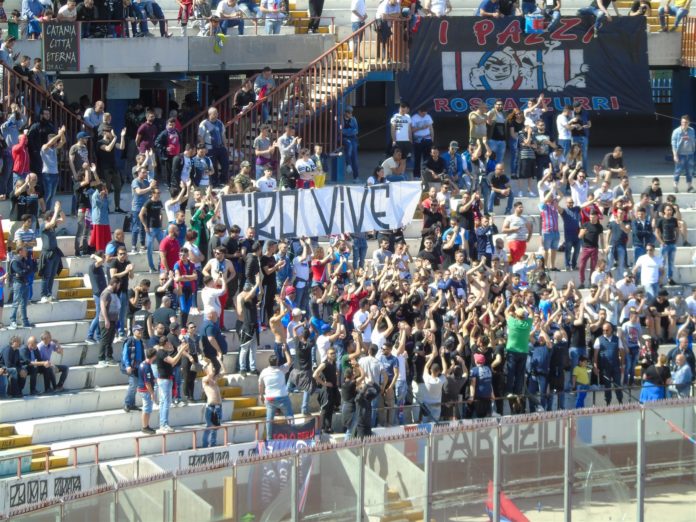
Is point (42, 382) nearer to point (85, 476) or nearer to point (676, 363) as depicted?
point (85, 476)

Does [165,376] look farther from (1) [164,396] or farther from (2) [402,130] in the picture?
(2) [402,130]

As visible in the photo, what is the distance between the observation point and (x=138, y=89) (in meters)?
32.2

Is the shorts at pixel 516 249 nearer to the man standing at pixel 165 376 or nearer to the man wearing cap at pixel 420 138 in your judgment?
the man wearing cap at pixel 420 138

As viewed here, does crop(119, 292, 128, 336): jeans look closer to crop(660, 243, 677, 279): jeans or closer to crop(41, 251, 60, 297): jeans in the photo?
crop(41, 251, 60, 297): jeans

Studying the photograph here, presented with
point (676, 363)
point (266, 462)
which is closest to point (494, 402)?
point (676, 363)

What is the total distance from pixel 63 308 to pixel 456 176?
825 centimetres

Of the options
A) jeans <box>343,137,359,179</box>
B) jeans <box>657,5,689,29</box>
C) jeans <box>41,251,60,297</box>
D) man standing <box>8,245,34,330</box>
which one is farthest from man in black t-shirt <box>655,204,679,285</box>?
man standing <box>8,245,34,330</box>

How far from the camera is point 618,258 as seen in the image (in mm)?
27859

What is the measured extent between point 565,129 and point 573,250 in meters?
3.44

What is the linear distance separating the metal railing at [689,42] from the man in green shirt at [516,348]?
11.1 meters

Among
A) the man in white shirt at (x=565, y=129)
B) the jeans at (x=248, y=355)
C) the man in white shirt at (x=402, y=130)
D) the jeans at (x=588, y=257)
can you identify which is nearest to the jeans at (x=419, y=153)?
the man in white shirt at (x=402, y=130)

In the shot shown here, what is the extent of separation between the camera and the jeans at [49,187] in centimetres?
2630

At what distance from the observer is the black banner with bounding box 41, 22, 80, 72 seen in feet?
96.9

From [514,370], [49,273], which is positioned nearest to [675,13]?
[514,370]
